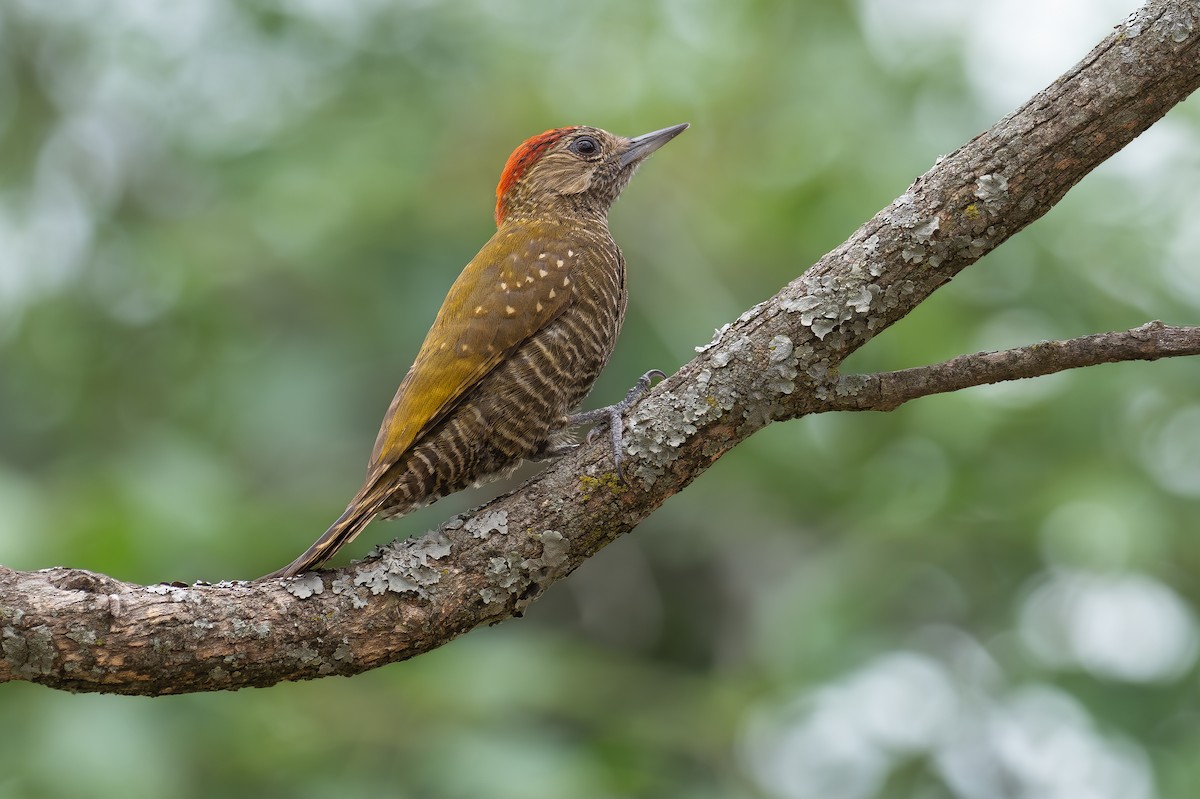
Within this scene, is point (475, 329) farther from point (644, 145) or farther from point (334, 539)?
point (644, 145)

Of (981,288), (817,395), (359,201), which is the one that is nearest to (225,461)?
(359,201)

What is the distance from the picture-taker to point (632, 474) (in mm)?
3102

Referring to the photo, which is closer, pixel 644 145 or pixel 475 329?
pixel 475 329

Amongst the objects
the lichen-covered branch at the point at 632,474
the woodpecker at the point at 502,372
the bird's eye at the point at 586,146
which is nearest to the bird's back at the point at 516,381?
the woodpecker at the point at 502,372

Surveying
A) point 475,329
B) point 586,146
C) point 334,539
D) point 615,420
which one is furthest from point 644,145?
point 334,539

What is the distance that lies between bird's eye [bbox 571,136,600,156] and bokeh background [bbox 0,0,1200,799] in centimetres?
133

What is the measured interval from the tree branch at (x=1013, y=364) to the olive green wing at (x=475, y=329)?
42.5 inches

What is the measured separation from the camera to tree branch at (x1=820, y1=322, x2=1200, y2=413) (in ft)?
9.11

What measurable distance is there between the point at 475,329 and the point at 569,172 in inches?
42.9

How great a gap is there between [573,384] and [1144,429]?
3242 millimetres

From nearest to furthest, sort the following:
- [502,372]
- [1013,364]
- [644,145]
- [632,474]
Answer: [1013,364] < [632,474] < [502,372] < [644,145]

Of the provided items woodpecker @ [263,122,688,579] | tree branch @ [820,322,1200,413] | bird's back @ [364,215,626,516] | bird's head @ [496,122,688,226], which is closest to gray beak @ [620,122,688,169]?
bird's head @ [496,122,688,226]

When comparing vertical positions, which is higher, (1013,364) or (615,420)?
(615,420)

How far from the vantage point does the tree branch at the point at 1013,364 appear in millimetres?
2777
